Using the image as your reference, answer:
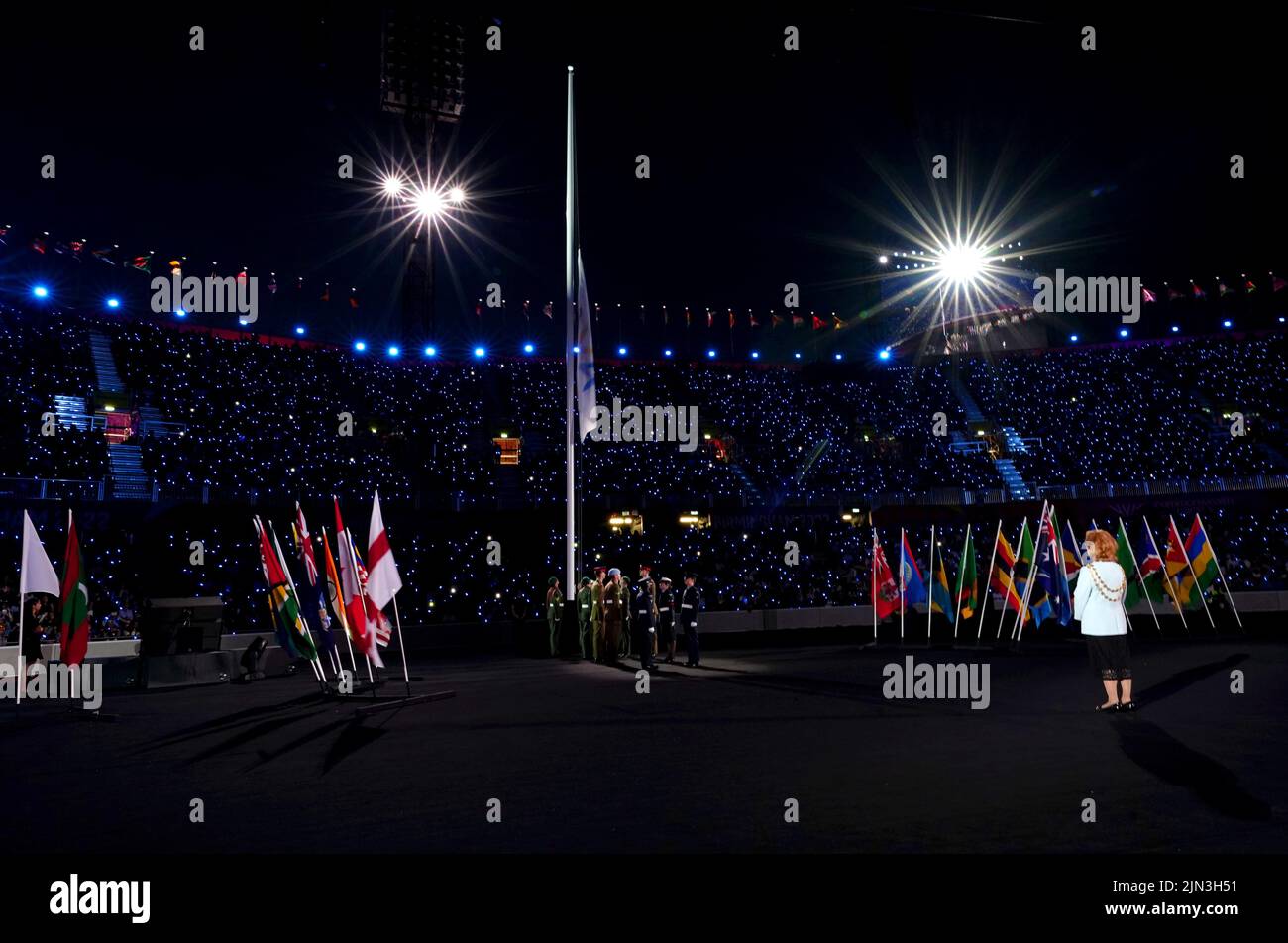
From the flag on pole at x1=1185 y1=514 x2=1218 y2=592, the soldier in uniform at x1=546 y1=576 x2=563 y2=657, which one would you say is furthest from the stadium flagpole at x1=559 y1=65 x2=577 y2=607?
the flag on pole at x1=1185 y1=514 x2=1218 y2=592

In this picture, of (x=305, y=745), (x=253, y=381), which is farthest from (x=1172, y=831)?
(x=253, y=381)

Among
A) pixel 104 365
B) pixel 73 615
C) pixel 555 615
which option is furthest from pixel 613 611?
pixel 104 365

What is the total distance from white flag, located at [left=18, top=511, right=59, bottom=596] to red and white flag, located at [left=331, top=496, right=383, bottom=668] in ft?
11.4

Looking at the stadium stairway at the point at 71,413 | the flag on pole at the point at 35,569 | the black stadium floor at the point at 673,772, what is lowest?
the black stadium floor at the point at 673,772

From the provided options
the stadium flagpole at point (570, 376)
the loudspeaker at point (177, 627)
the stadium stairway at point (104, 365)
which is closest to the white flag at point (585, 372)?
the stadium flagpole at point (570, 376)

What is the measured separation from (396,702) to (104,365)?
26.9 meters

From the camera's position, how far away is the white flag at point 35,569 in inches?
497

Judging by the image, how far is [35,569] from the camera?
12672mm

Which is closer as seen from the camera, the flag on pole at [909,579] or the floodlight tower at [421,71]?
the flag on pole at [909,579]

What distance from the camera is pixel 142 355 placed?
35.6m

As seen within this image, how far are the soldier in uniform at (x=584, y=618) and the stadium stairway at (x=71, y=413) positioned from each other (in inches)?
777

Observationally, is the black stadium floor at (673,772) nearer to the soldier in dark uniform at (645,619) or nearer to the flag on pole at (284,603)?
the flag on pole at (284,603)

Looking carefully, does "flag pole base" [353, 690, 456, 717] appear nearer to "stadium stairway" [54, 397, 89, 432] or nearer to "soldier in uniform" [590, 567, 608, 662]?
"soldier in uniform" [590, 567, 608, 662]
